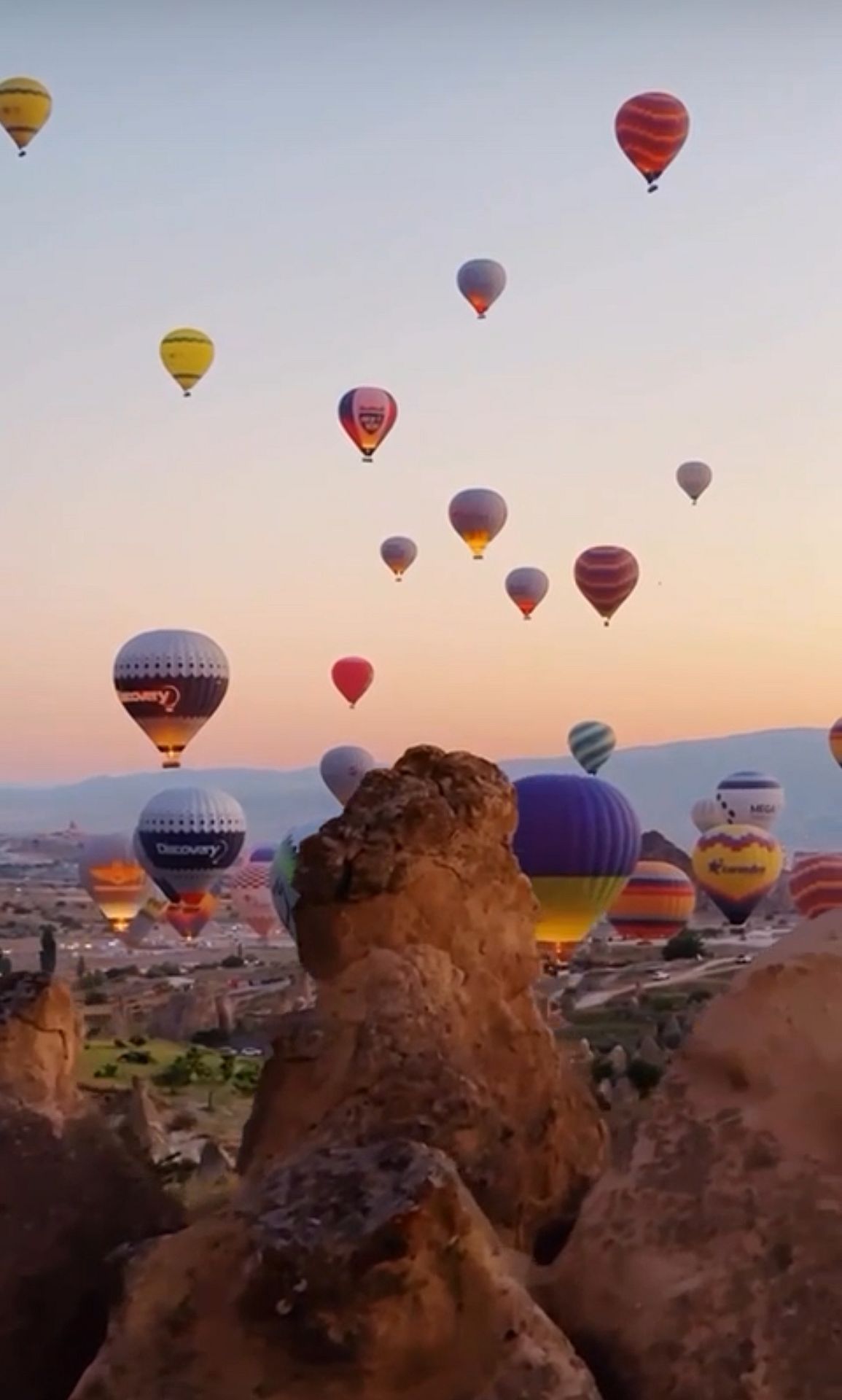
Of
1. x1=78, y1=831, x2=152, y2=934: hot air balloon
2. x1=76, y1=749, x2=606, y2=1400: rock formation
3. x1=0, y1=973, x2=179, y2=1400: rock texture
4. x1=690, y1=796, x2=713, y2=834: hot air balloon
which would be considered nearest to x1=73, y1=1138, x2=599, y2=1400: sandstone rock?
x1=76, y1=749, x2=606, y2=1400: rock formation

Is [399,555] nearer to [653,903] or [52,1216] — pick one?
[653,903]

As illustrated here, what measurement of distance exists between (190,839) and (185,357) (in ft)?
33.7

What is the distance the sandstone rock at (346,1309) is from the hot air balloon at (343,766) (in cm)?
4589

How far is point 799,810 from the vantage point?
190m

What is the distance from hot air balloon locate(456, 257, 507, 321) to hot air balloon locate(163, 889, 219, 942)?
1461 cm

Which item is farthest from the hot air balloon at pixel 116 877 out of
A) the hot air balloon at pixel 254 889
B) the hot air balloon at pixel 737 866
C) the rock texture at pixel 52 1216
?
the rock texture at pixel 52 1216

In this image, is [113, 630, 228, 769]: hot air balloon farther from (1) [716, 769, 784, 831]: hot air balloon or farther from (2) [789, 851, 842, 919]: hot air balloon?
(1) [716, 769, 784, 831]: hot air balloon

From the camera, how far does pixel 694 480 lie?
44.9 m

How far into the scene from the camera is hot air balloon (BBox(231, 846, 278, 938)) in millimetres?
55312

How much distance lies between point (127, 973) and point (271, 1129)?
5409cm

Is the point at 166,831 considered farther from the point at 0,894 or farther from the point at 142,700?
the point at 0,894

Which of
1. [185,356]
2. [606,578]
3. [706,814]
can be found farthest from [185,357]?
[706,814]

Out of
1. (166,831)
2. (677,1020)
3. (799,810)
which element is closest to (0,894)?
(166,831)

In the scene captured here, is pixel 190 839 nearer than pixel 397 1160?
No
